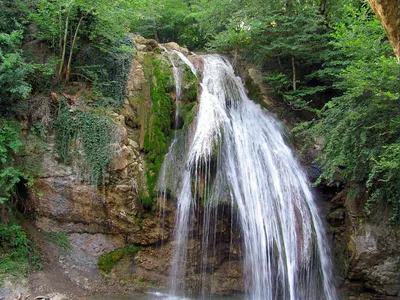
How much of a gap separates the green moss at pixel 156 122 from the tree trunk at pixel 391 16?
5853mm

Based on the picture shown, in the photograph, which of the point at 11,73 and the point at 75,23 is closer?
the point at 11,73

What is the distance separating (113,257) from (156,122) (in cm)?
334

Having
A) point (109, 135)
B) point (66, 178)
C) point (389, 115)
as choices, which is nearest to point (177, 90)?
point (109, 135)

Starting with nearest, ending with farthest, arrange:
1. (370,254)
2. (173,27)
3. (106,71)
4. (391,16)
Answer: (391,16) → (370,254) → (106,71) → (173,27)

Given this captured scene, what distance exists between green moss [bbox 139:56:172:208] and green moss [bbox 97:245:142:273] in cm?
105

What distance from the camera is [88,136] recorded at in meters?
7.79

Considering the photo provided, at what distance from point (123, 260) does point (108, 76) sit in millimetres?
4698

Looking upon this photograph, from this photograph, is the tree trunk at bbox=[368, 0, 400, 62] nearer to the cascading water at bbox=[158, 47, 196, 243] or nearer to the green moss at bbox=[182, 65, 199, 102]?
the cascading water at bbox=[158, 47, 196, 243]

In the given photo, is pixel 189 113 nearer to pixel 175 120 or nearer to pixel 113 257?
pixel 175 120

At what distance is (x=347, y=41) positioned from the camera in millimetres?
7910

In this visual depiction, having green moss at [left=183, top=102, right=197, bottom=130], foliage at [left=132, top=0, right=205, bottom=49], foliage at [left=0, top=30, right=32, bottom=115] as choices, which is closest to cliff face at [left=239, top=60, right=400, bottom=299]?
green moss at [left=183, top=102, right=197, bottom=130]

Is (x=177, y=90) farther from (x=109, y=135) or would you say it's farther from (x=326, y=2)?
(x=326, y=2)

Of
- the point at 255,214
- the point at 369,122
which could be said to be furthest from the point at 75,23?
the point at 369,122

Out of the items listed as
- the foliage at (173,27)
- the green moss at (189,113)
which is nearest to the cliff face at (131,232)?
the green moss at (189,113)
